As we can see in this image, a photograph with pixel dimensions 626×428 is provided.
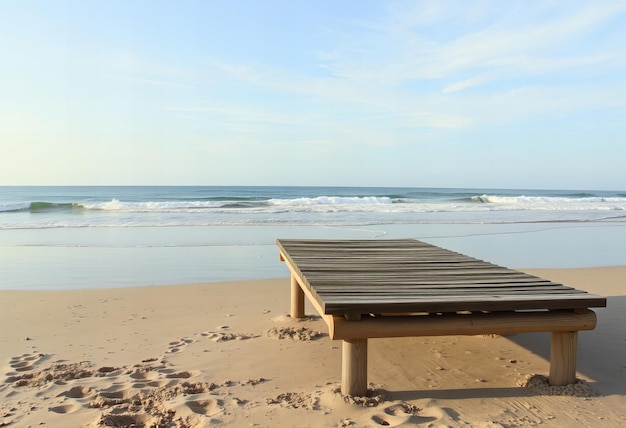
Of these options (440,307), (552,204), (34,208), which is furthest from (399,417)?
(552,204)

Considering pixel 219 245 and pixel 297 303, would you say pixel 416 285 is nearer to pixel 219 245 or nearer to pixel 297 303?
pixel 297 303

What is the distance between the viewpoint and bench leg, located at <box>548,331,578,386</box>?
344 cm

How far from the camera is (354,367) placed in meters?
3.29

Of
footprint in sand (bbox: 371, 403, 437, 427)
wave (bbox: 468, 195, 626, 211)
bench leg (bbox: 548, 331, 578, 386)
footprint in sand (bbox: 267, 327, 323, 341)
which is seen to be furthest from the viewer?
wave (bbox: 468, 195, 626, 211)

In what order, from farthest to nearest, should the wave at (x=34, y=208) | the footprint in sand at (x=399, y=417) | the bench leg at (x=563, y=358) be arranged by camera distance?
the wave at (x=34, y=208), the bench leg at (x=563, y=358), the footprint in sand at (x=399, y=417)

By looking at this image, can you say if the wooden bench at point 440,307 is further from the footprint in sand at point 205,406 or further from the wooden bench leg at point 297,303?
the wooden bench leg at point 297,303

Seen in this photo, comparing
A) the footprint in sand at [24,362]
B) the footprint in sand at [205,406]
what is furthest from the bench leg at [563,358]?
the footprint in sand at [24,362]

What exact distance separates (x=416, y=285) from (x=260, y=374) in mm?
1367

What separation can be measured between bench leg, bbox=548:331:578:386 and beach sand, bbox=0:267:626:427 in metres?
0.07

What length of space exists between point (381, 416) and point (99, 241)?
11.4 meters

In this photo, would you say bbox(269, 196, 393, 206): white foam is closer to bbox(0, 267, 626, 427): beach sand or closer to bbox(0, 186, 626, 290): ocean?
bbox(0, 186, 626, 290): ocean

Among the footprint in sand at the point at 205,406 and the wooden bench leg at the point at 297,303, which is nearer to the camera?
the footprint in sand at the point at 205,406

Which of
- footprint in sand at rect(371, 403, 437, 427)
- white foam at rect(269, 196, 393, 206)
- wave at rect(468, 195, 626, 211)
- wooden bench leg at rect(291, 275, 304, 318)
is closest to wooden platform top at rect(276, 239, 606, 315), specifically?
wooden bench leg at rect(291, 275, 304, 318)

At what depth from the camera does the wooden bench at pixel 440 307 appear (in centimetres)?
308
